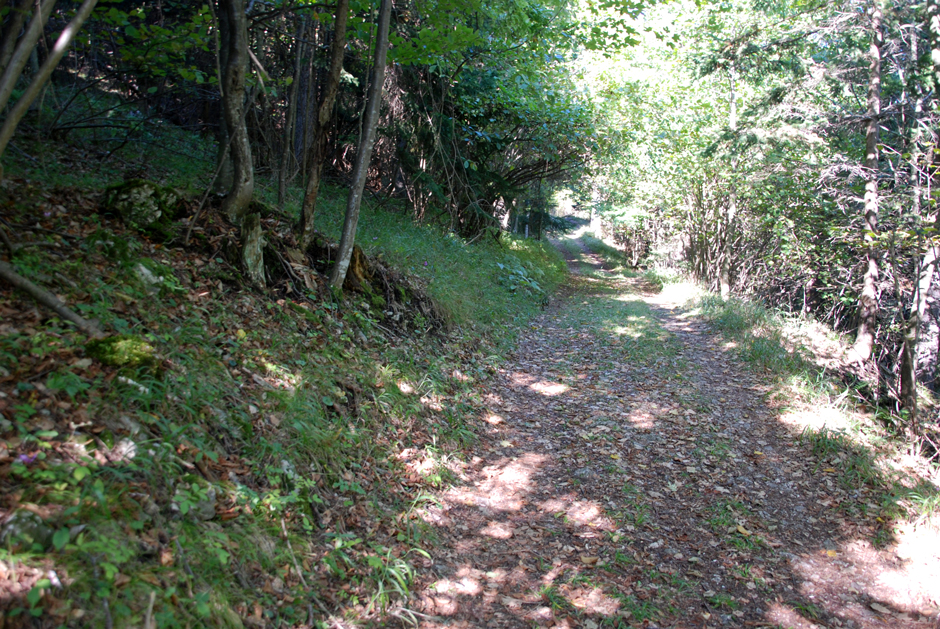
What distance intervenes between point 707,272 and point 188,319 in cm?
1625

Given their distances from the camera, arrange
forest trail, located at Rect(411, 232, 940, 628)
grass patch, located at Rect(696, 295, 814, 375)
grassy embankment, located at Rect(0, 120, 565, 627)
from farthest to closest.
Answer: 1. grass patch, located at Rect(696, 295, 814, 375)
2. forest trail, located at Rect(411, 232, 940, 628)
3. grassy embankment, located at Rect(0, 120, 565, 627)

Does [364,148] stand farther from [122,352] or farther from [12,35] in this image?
[122,352]

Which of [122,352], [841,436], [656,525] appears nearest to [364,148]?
[122,352]

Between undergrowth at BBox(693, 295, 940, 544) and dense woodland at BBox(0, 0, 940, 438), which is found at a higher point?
dense woodland at BBox(0, 0, 940, 438)

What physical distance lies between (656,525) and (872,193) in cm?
758

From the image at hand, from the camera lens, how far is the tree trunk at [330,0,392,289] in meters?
5.94

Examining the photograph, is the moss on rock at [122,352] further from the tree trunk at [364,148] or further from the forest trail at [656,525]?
the tree trunk at [364,148]

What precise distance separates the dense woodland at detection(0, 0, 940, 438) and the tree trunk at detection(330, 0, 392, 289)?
3 centimetres

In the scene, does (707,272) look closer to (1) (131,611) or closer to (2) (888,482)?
(2) (888,482)

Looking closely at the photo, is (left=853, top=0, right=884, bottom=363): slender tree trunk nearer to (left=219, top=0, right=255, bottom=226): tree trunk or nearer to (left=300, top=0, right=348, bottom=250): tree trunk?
(left=300, top=0, right=348, bottom=250): tree trunk

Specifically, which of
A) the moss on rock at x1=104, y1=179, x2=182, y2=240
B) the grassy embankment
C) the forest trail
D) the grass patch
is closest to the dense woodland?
the moss on rock at x1=104, y1=179, x2=182, y2=240

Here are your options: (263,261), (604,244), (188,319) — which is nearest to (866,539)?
(188,319)

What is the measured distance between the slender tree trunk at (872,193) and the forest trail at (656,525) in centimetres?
335

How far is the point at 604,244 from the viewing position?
133ft
